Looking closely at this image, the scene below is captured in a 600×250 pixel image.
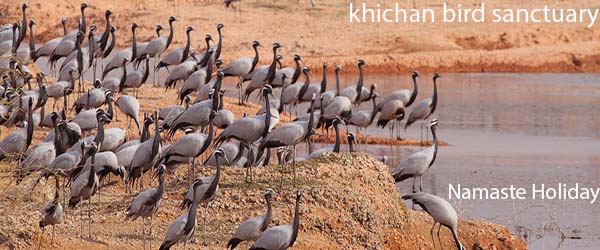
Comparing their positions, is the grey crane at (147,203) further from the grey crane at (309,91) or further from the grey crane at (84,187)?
the grey crane at (309,91)

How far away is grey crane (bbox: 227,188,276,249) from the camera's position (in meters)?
11.3

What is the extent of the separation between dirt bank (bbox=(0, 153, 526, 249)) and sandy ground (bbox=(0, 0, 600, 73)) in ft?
65.0

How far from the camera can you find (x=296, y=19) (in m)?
37.9

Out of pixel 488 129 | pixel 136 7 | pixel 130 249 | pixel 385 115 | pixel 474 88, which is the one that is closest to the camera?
pixel 130 249

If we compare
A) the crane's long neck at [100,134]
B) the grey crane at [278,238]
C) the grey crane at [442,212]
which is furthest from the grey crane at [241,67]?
the grey crane at [278,238]

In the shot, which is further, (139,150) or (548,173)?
(548,173)

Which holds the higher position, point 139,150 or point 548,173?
point 139,150

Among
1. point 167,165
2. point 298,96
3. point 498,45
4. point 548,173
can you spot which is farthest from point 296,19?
point 167,165

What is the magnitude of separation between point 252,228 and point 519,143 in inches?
439

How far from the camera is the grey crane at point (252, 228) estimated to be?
37.2 feet

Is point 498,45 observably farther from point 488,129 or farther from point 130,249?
point 130,249

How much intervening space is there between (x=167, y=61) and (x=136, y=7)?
17.9 meters

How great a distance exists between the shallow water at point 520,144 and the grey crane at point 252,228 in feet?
12.7

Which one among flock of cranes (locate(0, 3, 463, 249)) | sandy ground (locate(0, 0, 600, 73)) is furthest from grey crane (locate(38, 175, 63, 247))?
sandy ground (locate(0, 0, 600, 73))
